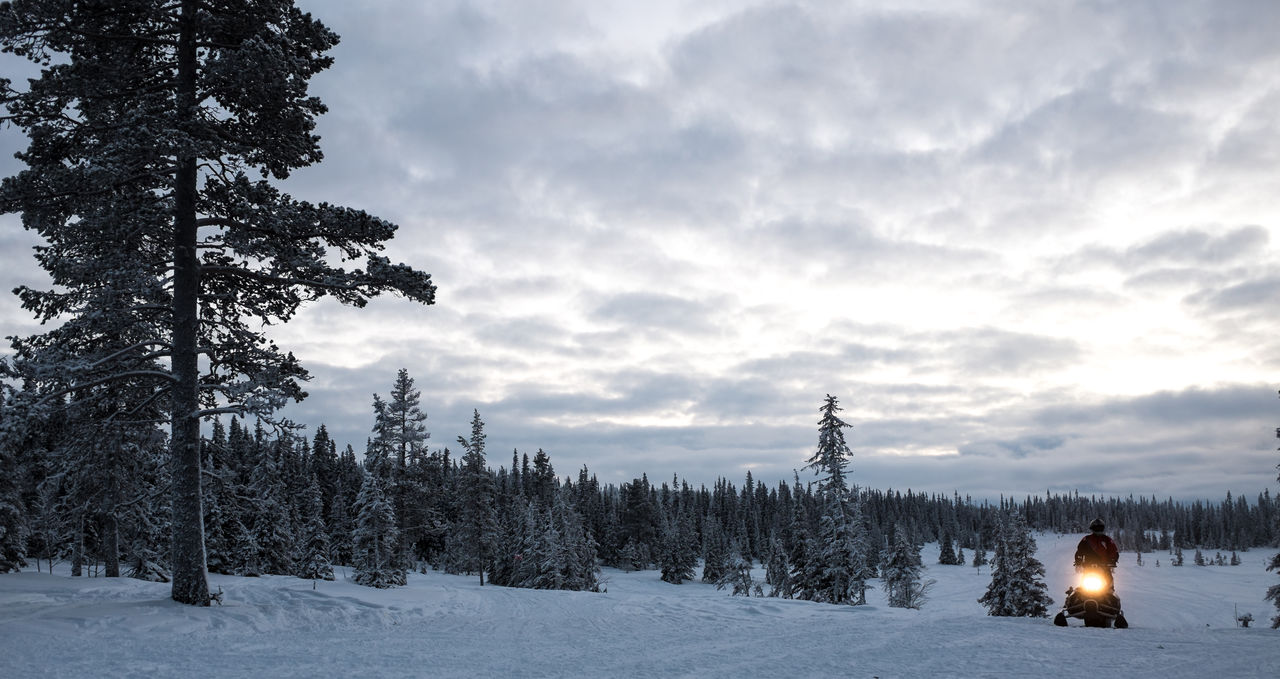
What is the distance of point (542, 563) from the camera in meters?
56.1

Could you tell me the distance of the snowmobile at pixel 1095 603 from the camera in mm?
13312

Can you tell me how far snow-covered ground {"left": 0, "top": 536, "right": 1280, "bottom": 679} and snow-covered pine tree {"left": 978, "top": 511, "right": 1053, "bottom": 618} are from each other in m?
29.0

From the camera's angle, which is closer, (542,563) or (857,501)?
(857,501)

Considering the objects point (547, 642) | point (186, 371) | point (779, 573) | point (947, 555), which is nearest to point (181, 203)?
point (186, 371)

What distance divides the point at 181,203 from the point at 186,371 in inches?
137

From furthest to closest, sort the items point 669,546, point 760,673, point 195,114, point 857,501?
point 669,546, point 857,501, point 195,114, point 760,673

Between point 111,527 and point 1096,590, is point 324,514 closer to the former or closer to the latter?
point 111,527

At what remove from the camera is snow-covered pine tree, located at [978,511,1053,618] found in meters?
40.3

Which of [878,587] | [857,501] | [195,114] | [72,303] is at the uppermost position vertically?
[195,114]

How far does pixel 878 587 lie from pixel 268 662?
398ft

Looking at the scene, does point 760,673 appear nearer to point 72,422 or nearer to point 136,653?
point 136,653

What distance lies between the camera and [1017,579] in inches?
1613

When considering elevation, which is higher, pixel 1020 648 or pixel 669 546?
pixel 1020 648

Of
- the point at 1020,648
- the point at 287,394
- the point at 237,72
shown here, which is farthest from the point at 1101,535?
the point at 237,72
